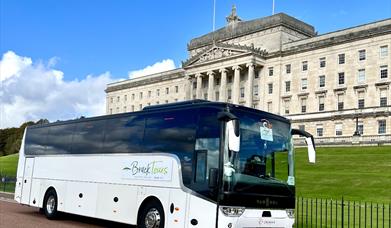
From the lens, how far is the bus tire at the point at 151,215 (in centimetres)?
1347

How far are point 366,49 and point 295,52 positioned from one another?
12605 millimetres

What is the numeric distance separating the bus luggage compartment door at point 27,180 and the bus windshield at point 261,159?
12376mm

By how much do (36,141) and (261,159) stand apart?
41.3 ft

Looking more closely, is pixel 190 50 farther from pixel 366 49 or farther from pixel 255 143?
Result: pixel 255 143

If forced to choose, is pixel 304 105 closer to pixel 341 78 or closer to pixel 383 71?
pixel 341 78

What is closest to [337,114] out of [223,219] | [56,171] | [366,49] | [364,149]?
[366,49]

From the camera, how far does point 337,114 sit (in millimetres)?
69250

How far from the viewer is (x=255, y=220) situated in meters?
12.0

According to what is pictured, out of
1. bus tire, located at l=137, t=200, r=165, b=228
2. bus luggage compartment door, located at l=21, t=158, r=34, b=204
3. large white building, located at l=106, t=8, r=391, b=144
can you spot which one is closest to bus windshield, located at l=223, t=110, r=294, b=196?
bus tire, located at l=137, t=200, r=165, b=228

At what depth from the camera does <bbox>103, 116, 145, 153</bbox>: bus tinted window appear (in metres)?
15.1

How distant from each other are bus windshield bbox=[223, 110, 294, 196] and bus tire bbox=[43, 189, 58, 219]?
994 cm

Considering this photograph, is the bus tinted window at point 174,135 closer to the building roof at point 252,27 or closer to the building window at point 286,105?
the building window at point 286,105

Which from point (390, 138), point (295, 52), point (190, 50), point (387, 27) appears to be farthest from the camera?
point (190, 50)

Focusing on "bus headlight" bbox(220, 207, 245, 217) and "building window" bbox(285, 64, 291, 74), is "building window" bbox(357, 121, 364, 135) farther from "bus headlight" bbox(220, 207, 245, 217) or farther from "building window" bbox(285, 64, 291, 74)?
"bus headlight" bbox(220, 207, 245, 217)
